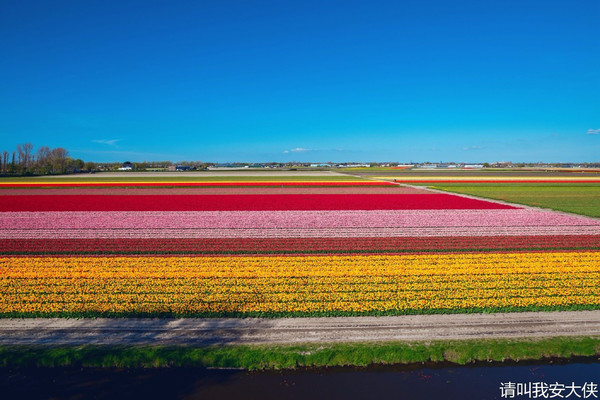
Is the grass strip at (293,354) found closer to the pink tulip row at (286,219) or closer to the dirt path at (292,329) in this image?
the dirt path at (292,329)

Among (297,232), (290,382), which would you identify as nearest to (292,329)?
(290,382)

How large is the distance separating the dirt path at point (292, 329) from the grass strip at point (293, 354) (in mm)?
355

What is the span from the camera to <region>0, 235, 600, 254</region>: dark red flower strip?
64.0ft

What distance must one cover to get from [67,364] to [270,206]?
27.2 m

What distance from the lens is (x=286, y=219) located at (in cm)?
2878

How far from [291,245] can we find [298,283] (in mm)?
6316

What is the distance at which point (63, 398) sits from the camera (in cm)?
835

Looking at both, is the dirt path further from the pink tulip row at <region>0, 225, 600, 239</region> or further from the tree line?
the tree line

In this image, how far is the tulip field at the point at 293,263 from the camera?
1241 centimetres

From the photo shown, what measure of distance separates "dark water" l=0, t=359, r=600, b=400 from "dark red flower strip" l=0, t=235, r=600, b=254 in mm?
10077

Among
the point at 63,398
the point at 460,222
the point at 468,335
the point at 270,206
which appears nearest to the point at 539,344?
the point at 468,335

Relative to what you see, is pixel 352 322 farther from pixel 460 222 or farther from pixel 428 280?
pixel 460 222

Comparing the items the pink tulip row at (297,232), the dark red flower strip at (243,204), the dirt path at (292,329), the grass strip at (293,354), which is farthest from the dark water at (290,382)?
the dark red flower strip at (243,204)

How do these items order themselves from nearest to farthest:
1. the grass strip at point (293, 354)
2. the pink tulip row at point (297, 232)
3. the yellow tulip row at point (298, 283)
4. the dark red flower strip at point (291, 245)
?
the grass strip at point (293, 354) → the yellow tulip row at point (298, 283) → the dark red flower strip at point (291, 245) → the pink tulip row at point (297, 232)
